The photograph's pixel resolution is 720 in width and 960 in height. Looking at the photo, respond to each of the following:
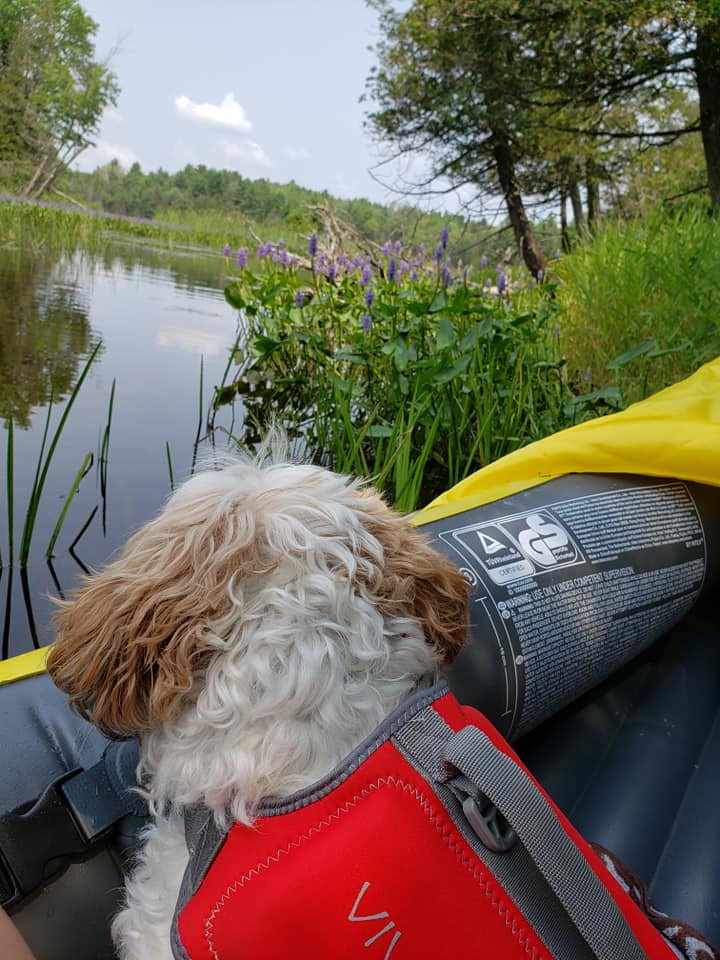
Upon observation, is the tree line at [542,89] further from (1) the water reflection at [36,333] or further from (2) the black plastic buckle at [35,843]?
(2) the black plastic buckle at [35,843]

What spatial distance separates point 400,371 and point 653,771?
2607 mm

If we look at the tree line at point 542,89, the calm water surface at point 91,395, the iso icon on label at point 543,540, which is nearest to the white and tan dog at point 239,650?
the iso icon on label at point 543,540

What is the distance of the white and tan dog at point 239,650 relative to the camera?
1.09 meters

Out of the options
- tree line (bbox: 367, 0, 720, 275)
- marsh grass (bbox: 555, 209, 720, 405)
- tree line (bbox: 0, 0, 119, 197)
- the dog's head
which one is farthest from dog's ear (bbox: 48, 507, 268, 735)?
tree line (bbox: 0, 0, 119, 197)

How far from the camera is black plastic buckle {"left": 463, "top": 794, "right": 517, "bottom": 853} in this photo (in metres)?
0.99

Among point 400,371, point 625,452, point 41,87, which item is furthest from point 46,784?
point 41,87

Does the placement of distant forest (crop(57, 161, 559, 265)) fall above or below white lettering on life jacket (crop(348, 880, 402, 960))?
above

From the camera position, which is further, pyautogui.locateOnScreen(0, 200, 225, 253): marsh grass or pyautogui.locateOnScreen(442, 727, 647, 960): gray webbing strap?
pyautogui.locateOnScreen(0, 200, 225, 253): marsh grass

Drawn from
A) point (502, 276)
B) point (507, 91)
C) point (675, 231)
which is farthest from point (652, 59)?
point (502, 276)

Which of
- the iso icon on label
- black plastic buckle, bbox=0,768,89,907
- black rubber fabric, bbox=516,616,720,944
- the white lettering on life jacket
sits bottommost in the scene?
black rubber fabric, bbox=516,616,720,944

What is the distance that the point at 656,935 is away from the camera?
114 cm

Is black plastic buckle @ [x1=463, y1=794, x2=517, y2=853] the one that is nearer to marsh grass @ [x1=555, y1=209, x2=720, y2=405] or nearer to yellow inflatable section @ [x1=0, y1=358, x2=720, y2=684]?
yellow inflatable section @ [x1=0, y1=358, x2=720, y2=684]

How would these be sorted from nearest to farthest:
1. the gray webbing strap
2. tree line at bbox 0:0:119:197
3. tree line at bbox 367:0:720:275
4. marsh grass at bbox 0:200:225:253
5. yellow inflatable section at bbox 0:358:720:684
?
the gray webbing strap → yellow inflatable section at bbox 0:358:720:684 → tree line at bbox 367:0:720:275 → marsh grass at bbox 0:200:225:253 → tree line at bbox 0:0:119:197

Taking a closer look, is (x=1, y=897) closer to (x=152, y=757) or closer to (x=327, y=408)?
(x=152, y=757)
